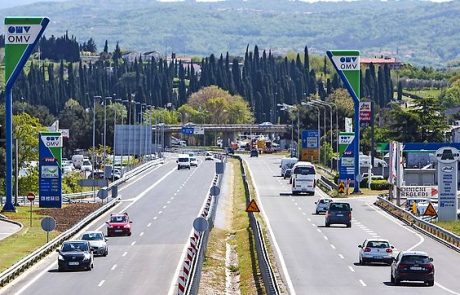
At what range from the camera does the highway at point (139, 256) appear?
45.7m

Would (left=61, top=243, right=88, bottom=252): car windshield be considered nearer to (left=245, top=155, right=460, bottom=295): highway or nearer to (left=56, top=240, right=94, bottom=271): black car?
(left=56, top=240, right=94, bottom=271): black car

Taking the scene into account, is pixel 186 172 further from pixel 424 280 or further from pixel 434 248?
pixel 424 280

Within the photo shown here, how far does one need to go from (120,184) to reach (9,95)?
36.5m

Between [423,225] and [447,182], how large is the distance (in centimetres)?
429

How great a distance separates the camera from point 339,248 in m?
60.0

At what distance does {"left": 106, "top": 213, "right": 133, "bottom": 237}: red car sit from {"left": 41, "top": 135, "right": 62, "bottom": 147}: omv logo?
14848 millimetres

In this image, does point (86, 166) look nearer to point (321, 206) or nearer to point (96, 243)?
point (321, 206)

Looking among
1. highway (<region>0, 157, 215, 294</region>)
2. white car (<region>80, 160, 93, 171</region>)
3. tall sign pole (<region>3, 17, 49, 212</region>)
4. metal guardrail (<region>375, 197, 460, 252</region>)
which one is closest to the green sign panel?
tall sign pole (<region>3, 17, 49, 212</region>)

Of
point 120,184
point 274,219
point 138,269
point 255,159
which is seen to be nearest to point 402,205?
point 274,219

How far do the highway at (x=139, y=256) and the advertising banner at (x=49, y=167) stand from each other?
3948 millimetres

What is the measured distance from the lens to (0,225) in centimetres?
7538

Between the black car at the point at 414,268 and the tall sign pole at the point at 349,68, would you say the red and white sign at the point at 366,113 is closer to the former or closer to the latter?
the tall sign pole at the point at 349,68

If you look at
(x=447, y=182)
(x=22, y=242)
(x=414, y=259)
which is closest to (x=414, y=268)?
(x=414, y=259)

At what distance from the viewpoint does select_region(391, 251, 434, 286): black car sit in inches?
1746
